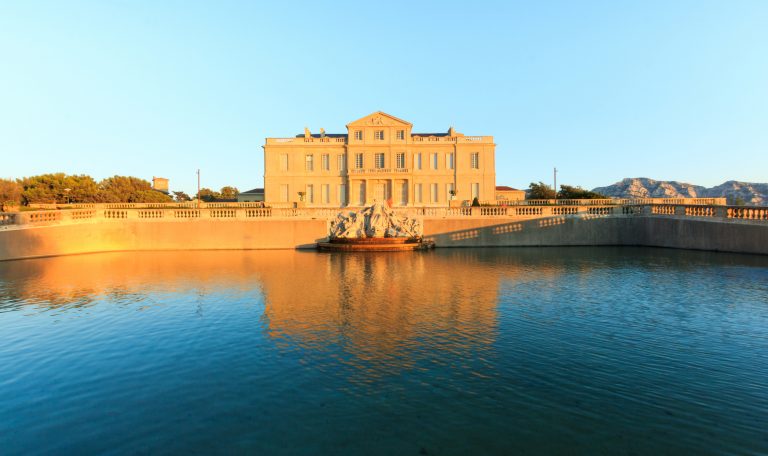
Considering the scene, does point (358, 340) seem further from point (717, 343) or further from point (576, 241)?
point (576, 241)

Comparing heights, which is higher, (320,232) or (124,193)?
(124,193)

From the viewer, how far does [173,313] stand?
11023 millimetres

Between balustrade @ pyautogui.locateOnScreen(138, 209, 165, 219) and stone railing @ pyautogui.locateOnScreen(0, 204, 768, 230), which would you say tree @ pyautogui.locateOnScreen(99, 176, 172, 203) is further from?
balustrade @ pyautogui.locateOnScreen(138, 209, 165, 219)

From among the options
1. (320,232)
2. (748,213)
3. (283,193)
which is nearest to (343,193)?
(283,193)

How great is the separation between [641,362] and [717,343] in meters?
2.22

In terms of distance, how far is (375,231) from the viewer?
2850 cm

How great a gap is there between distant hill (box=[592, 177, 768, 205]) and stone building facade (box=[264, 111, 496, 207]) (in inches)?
3402

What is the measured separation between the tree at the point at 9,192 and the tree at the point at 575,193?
240 feet

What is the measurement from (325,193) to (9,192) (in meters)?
42.2

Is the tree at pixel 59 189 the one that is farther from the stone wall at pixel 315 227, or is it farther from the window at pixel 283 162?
the stone wall at pixel 315 227

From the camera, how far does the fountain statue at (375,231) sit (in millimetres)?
27703

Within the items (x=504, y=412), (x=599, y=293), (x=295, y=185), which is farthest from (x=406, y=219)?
(x=295, y=185)

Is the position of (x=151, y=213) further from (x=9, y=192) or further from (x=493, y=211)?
(x=9, y=192)

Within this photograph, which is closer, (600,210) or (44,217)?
(44,217)
